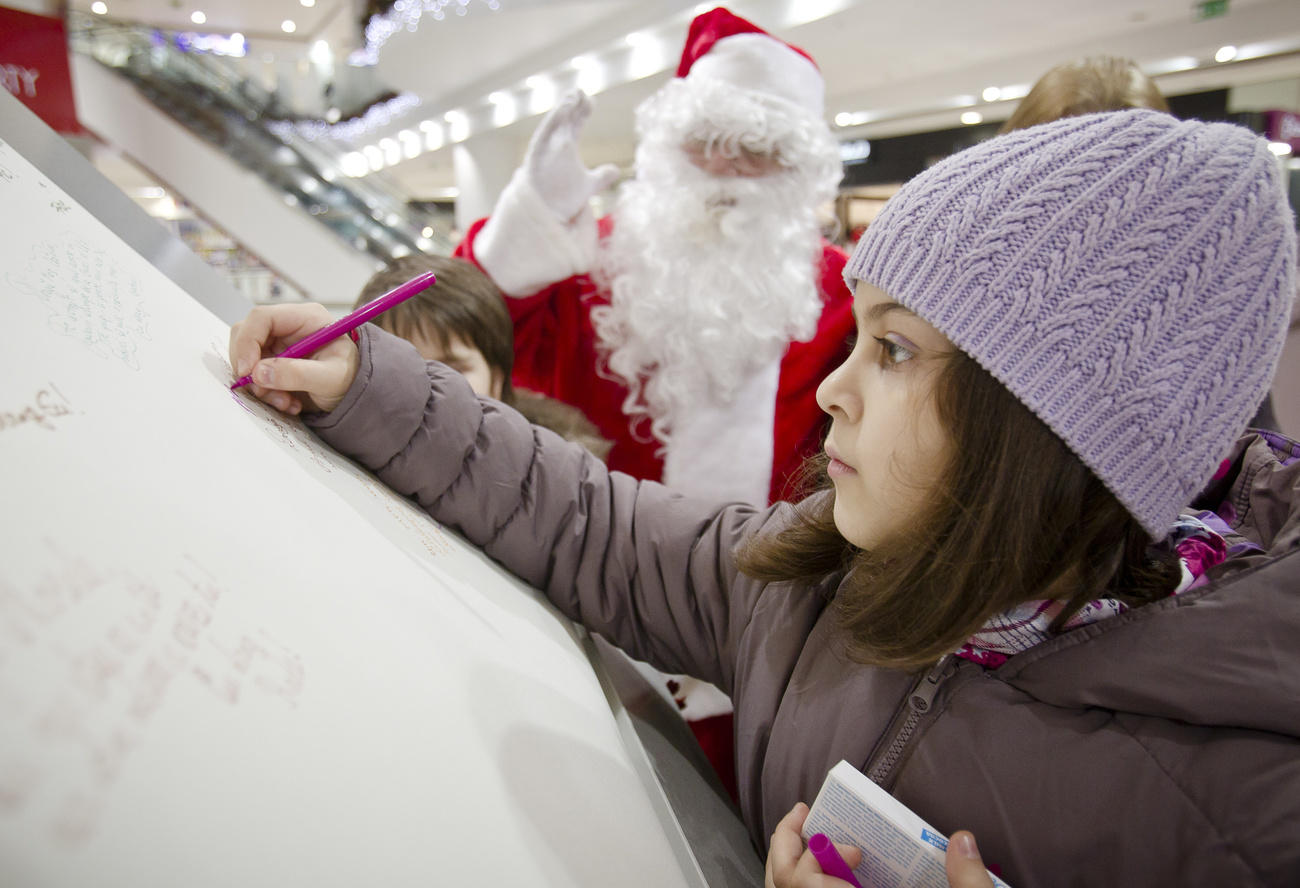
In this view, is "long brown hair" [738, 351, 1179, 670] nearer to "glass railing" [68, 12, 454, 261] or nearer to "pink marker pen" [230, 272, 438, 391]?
"pink marker pen" [230, 272, 438, 391]

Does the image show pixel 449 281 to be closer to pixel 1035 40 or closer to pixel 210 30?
pixel 1035 40

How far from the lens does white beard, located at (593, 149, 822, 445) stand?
1.60 metres

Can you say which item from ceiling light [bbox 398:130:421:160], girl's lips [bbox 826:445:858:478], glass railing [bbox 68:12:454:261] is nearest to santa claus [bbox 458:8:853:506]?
girl's lips [bbox 826:445:858:478]

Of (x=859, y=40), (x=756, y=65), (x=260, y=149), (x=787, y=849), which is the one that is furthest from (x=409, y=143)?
(x=787, y=849)

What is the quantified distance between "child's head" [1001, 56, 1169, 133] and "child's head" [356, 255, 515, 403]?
930 millimetres

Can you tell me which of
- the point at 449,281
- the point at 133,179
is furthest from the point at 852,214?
the point at 133,179

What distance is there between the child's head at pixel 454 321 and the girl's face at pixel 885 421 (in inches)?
27.2

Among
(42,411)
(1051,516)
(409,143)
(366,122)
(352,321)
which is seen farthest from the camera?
(366,122)

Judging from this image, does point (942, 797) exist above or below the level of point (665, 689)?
above

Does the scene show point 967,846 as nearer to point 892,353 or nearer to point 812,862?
point 812,862

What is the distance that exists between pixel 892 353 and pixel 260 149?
Result: 29.8 feet

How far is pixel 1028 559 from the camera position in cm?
63

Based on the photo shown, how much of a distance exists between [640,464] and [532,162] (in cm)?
72

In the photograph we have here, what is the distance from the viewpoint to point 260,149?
7934mm
